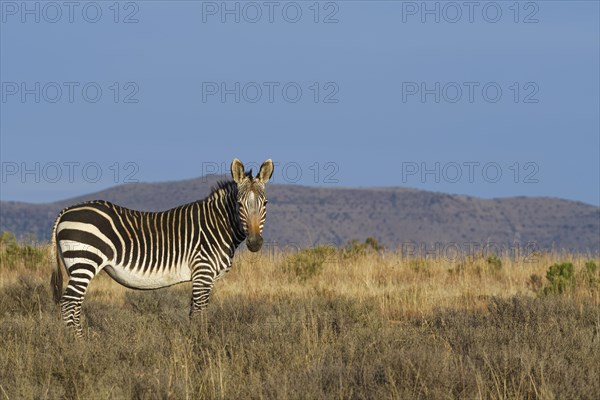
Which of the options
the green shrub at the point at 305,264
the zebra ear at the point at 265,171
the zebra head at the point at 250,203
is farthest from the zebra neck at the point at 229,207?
the green shrub at the point at 305,264

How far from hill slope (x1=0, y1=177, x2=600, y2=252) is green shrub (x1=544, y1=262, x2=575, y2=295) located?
262 feet

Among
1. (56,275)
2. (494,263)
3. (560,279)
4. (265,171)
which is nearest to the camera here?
(56,275)

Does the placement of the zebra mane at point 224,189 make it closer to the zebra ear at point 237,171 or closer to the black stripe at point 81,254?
the zebra ear at point 237,171

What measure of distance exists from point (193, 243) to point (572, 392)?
18.6ft

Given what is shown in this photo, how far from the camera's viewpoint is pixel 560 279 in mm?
17109

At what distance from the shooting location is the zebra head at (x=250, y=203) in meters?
11.8

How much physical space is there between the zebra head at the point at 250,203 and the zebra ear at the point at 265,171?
0.12 feet

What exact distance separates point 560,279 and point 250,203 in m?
7.56

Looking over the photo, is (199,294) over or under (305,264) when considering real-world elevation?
under

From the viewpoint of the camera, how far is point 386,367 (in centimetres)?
859

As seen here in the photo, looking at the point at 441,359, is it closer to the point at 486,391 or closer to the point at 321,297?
the point at 486,391

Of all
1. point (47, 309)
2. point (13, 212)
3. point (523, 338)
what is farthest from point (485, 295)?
point (13, 212)

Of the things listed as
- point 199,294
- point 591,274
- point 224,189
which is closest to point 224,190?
point 224,189

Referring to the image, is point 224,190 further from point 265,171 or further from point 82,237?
point 82,237
